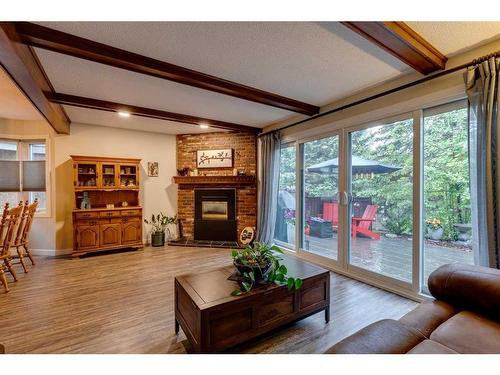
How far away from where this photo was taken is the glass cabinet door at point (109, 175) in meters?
4.47

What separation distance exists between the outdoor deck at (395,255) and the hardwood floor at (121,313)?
0.93 feet

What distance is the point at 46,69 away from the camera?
8.02 feet

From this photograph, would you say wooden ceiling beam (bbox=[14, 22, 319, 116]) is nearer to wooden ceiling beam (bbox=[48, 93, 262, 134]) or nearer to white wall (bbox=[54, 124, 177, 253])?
wooden ceiling beam (bbox=[48, 93, 262, 134])

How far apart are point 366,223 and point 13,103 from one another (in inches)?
204

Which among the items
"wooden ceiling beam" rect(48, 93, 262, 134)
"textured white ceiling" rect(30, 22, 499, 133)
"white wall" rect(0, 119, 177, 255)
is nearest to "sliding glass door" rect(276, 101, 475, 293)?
"textured white ceiling" rect(30, 22, 499, 133)

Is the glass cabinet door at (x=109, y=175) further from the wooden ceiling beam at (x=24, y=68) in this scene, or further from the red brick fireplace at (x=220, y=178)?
the wooden ceiling beam at (x=24, y=68)

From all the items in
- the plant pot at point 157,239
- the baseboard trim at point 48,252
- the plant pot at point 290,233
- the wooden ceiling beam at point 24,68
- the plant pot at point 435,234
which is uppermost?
the wooden ceiling beam at point 24,68

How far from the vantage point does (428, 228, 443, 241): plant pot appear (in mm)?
2479

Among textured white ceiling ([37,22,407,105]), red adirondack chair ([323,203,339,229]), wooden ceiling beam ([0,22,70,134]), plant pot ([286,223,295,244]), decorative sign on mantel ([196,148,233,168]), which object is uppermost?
textured white ceiling ([37,22,407,105])

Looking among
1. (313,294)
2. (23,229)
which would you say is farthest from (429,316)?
(23,229)

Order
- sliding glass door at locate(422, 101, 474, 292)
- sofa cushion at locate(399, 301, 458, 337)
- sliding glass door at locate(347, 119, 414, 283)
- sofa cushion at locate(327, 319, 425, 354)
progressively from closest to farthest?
sofa cushion at locate(327, 319, 425, 354) < sofa cushion at locate(399, 301, 458, 337) < sliding glass door at locate(422, 101, 474, 292) < sliding glass door at locate(347, 119, 414, 283)

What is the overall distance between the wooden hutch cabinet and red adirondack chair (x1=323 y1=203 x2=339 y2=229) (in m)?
3.35

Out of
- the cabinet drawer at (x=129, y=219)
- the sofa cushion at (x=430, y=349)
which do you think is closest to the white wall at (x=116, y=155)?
the cabinet drawer at (x=129, y=219)
